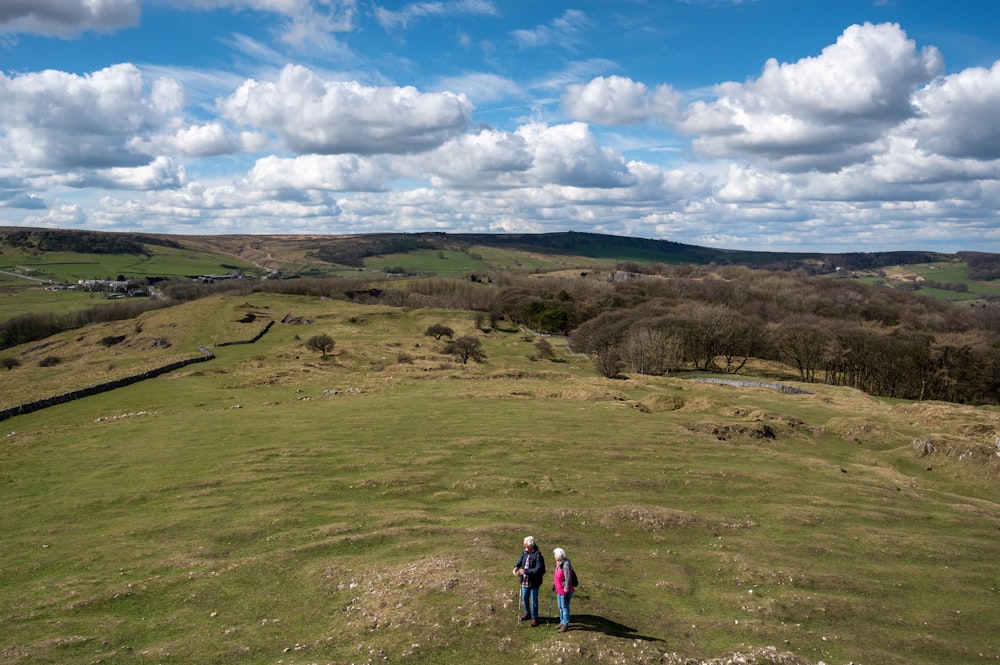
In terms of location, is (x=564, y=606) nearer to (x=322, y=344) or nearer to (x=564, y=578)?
(x=564, y=578)

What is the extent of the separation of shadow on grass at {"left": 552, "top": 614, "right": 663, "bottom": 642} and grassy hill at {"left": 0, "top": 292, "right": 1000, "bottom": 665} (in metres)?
0.11

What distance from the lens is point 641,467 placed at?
126 feet

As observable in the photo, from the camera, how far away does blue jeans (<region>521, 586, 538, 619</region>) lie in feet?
59.5

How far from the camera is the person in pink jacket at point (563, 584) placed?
57.4 ft

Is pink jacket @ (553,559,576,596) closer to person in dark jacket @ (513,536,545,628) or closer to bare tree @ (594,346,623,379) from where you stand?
person in dark jacket @ (513,536,545,628)

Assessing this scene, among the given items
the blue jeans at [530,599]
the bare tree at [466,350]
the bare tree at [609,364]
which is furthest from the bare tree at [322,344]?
the blue jeans at [530,599]

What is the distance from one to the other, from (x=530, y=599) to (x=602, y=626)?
7.89ft

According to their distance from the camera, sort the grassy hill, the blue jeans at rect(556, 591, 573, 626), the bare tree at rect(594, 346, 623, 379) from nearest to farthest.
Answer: the blue jeans at rect(556, 591, 573, 626) → the grassy hill → the bare tree at rect(594, 346, 623, 379)

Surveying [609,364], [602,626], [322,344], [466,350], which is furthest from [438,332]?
[602,626]

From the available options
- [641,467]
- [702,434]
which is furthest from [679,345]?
[641,467]

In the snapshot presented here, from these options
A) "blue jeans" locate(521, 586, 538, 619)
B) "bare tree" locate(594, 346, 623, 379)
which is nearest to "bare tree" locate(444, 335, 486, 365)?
"bare tree" locate(594, 346, 623, 379)

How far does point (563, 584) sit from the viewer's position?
57.4 feet

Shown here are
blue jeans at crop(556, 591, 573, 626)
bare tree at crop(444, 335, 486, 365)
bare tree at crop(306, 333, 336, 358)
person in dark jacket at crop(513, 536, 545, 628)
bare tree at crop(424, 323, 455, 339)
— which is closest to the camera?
blue jeans at crop(556, 591, 573, 626)

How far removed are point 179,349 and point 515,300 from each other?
10499 cm
